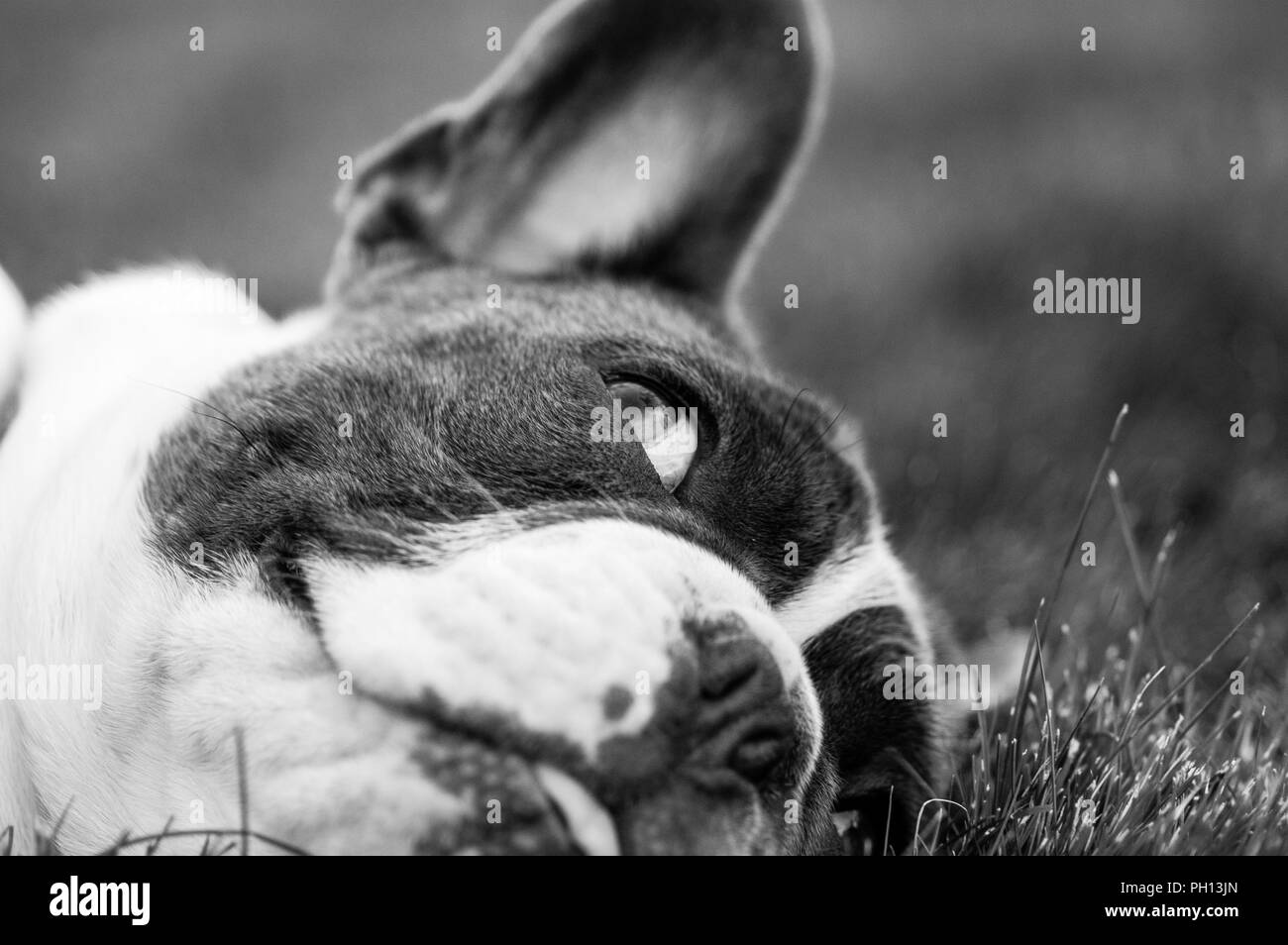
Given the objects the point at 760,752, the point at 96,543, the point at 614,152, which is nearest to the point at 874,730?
the point at 760,752

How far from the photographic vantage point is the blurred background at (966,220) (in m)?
4.47

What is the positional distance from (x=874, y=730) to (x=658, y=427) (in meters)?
0.68

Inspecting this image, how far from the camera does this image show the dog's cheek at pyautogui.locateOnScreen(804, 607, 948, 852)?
7.51 ft

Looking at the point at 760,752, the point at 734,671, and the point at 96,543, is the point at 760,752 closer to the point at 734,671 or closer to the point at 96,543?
the point at 734,671

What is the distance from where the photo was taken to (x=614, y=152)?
10.6 ft

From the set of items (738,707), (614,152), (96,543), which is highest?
(614,152)

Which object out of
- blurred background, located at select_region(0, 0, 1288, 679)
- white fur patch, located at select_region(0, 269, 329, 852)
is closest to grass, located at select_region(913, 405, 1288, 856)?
blurred background, located at select_region(0, 0, 1288, 679)

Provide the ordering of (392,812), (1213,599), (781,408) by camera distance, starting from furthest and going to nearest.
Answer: (1213,599)
(781,408)
(392,812)

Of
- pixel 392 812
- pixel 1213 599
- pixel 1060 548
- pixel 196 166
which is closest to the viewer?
pixel 392 812

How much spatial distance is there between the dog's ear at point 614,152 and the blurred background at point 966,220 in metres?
1.46
